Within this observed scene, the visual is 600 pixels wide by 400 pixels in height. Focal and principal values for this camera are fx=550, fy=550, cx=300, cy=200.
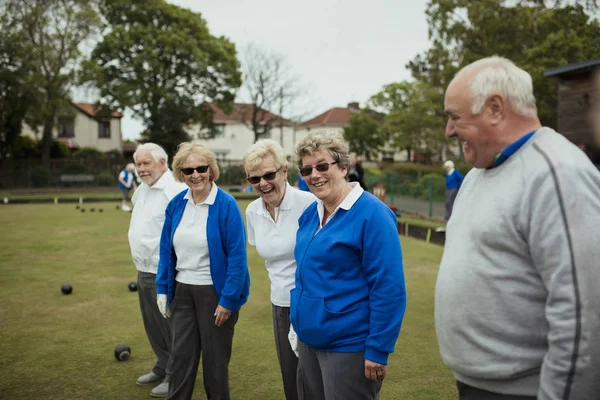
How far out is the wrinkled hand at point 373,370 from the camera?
8.51 ft

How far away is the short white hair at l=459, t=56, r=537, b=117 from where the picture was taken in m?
1.85

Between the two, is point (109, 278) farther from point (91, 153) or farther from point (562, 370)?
point (91, 153)

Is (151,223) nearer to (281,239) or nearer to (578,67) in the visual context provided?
(281,239)

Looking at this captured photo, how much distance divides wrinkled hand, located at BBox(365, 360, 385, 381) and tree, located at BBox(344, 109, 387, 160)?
53.6 meters

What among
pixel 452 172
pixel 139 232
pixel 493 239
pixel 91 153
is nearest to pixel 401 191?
pixel 452 172

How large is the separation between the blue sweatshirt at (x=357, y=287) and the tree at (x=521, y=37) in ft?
91.2

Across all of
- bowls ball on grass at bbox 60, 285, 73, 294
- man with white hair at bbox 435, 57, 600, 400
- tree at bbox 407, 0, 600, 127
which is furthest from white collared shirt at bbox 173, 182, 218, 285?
tree at bbox 407, 0, 600, 127

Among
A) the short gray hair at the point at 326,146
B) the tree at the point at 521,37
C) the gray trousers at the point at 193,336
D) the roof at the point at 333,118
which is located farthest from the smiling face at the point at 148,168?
the roof at the point at 333,118

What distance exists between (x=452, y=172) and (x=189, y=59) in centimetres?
2799

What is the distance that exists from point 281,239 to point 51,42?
35783 millimetres

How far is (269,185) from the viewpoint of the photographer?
3.56m

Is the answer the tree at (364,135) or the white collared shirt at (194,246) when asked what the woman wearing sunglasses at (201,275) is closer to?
the white collared shirt at (194,246)

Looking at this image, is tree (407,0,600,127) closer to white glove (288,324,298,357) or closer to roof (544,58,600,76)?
roof (544,58,600,76)

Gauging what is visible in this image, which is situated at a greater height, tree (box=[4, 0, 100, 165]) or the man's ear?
tree (box=[4, 0, 100, 165])
